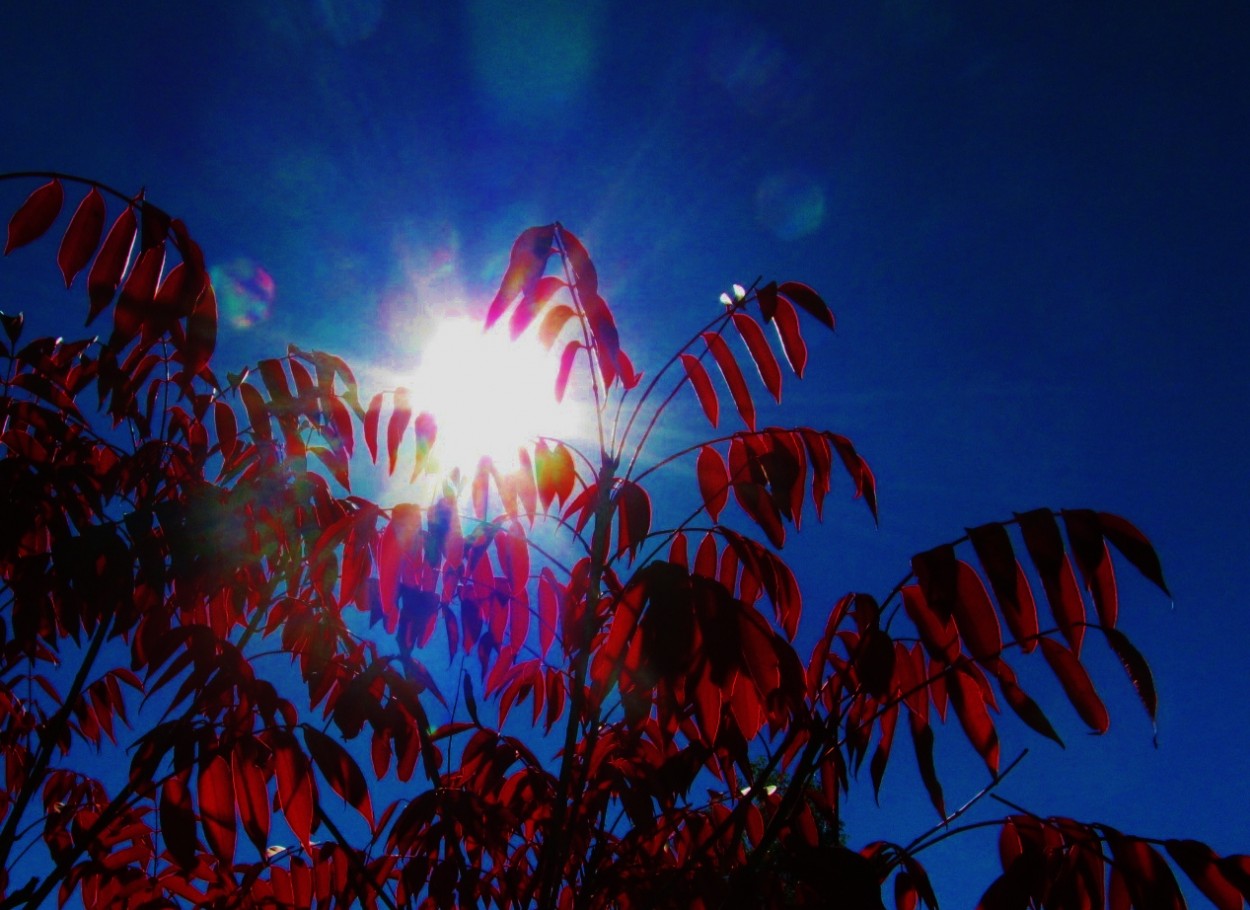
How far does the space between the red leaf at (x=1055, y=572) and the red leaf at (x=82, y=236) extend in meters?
1.71

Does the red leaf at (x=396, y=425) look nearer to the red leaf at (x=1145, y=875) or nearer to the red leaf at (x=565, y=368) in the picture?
the red leaf at (x=565, y=368)

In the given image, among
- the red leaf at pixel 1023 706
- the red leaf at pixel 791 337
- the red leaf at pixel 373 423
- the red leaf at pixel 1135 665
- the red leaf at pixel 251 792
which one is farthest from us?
the red leaf at pixel 373 423

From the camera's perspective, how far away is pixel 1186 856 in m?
1.27

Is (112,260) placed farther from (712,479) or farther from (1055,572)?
(1055,572)

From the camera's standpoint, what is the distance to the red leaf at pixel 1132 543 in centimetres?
120

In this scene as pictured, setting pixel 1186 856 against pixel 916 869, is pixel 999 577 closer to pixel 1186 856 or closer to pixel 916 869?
pixel 1186 856

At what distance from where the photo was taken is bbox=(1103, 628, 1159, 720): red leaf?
1160 millimetres

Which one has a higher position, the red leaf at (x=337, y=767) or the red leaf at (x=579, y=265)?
the red leaf at (x=579, y=265)

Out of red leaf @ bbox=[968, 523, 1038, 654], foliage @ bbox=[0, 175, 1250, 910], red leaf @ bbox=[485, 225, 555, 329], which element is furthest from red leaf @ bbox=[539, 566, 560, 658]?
red leaf @ bbox=[968, 523, 1038, 654]

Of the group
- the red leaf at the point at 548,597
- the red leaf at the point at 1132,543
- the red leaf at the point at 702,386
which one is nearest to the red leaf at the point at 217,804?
the red leaf at the point at 548,597

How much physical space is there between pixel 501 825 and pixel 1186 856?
4.62 feet

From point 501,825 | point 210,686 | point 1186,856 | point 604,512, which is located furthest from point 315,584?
point 1186,856

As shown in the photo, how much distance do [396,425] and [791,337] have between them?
109 cm

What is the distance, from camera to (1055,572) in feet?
3.96
